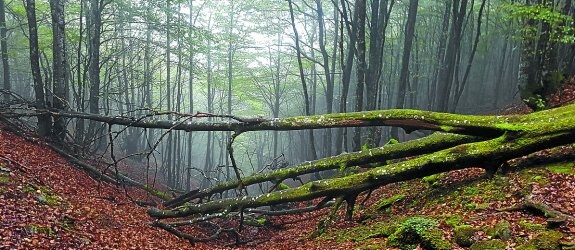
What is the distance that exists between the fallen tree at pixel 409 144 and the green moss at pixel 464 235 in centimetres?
220

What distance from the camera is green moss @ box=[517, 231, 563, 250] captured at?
4925 mm

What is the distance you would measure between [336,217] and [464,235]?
187 inches

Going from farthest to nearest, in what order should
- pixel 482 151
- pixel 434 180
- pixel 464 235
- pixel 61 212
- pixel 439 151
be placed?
pixel 434 180, pixel 439 151, pixel 482 151, pixel 61 212, pixel 464 235

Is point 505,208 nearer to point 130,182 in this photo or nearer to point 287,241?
point 287,241

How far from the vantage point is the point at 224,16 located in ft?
101

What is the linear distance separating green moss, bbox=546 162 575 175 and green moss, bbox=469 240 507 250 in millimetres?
3023

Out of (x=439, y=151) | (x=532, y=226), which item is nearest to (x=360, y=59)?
(x=439, y=151)

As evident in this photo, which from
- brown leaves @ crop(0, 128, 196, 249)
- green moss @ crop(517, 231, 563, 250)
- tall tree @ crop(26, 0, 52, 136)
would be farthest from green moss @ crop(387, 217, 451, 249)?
tall tree @ crop(26, 0, 52, 136)

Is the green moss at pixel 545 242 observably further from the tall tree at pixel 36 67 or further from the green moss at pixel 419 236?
the tall tree at pixel 36 67

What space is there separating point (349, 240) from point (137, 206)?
6678 mm

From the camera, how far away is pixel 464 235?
5.94 meters

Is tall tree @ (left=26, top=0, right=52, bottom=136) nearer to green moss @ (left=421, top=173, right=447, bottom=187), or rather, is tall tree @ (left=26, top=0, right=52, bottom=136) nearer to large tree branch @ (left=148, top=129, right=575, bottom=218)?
large tree branch @ (left=148, top=129, right=575, bottom=218)

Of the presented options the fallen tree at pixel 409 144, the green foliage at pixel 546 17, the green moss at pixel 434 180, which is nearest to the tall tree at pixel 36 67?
the fallen tree at pixel 409 144

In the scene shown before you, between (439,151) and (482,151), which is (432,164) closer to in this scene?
(439,151)
